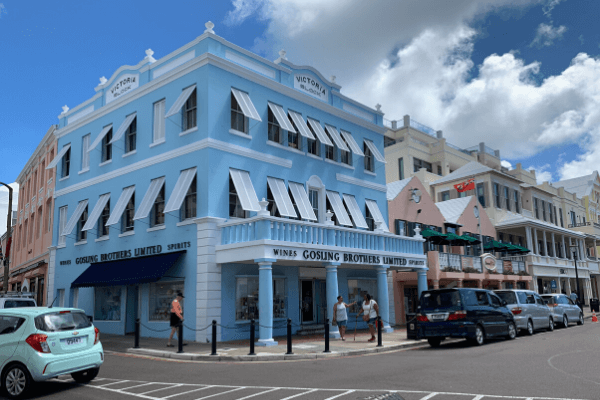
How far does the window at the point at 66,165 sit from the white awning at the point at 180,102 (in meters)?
9.61

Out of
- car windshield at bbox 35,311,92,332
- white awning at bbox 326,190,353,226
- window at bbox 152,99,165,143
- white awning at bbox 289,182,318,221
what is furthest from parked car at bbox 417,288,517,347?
window at bbox 152,99,165,143

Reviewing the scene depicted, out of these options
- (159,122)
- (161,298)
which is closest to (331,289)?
(161,298)

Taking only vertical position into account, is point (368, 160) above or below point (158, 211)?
above

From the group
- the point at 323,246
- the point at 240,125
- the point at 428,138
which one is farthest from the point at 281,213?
the point at 428,138

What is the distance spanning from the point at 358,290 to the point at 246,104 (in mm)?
10309

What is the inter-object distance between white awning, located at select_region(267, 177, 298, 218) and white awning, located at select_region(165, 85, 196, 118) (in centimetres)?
444

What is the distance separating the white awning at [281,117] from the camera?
20938 millimetres

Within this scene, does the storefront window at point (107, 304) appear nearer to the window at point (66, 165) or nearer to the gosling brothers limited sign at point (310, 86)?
the window at point (66, 165)

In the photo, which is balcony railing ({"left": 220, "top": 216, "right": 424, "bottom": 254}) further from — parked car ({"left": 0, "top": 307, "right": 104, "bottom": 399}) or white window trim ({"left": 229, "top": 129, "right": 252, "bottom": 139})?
parked car ({"left": 0, "top": 307, "right": 104, "bottom": 399})

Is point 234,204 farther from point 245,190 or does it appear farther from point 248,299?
point 248,299

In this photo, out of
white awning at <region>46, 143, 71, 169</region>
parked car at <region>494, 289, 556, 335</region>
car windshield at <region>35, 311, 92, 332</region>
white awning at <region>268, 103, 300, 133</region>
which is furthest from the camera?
white awning at <region>46, 143, 71, 169</region>

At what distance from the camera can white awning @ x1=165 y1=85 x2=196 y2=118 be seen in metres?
19.1

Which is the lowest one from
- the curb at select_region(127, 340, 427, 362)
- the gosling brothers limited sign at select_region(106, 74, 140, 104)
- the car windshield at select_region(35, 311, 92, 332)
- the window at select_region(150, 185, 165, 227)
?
the curb at select_region(127, 340, 427, 362)

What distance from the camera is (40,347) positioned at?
9.07 metres
